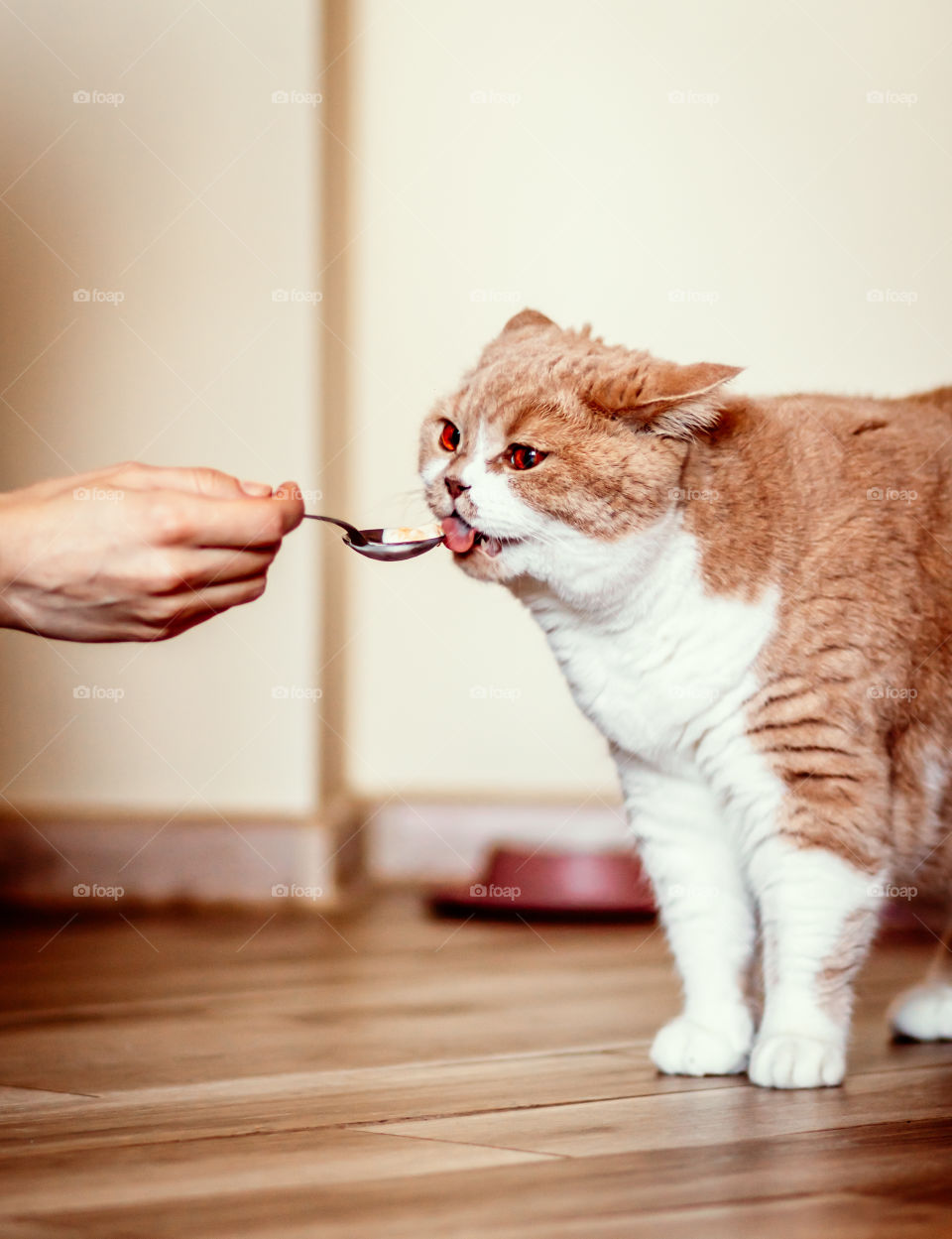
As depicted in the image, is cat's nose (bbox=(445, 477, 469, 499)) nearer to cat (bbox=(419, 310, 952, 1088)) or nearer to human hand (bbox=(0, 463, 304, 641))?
cat (bbox=(419, 310, 952, 1088))

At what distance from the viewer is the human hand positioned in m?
1.20

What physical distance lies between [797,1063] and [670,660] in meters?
0.41

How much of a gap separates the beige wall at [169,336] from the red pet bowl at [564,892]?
1.38ft

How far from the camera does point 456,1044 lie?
5.01 feet

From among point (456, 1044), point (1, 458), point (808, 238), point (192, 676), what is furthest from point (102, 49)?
point (456, 1044)

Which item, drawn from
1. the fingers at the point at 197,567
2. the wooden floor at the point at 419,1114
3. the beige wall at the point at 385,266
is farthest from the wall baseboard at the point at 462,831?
the fingers at the point at 197,567

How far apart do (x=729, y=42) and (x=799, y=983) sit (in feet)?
7.07

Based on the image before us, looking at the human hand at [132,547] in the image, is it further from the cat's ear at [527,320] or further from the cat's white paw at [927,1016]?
the cat's white paw at [927,1016]

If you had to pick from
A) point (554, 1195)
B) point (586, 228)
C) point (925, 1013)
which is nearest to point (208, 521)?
point (554, 1195)

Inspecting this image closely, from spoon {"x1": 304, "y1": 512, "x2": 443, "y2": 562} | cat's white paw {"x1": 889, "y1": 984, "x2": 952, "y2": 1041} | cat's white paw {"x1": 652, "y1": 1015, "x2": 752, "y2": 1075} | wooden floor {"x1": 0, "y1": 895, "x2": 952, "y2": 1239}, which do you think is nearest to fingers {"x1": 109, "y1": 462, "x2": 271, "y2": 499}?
spoon {"x1": 304, "y1": 512, "x2": 443, "y2": 562}

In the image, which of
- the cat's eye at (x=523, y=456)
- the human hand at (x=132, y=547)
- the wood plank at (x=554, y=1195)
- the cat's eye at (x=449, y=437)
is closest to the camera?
the wood plank at (x=554, y=1195)

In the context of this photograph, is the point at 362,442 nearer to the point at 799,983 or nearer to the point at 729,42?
the point at 729,42

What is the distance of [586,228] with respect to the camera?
2.89 meters

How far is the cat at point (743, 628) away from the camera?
4.49ft
